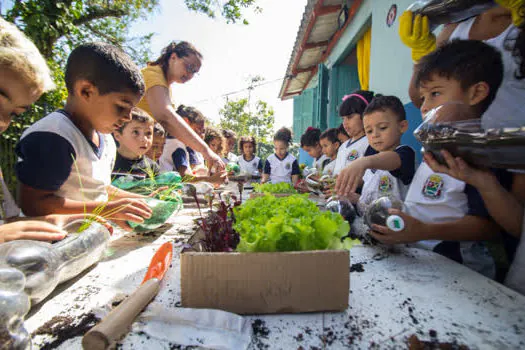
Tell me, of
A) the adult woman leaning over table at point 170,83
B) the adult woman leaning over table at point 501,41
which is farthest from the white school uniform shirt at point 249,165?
the adult woman leaning over table at point 501,41

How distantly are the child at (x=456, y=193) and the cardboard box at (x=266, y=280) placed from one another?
0.57 meters

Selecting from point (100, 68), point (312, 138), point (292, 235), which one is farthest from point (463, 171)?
point (312, 138)

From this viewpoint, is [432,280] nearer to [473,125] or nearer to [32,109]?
[473,125]

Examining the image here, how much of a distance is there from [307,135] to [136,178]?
4266 mm

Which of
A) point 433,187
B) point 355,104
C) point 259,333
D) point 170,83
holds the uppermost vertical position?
point 170,83

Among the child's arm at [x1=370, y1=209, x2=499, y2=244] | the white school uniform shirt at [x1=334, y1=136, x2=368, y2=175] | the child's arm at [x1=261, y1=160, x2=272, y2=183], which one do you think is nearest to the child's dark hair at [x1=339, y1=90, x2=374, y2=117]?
the white school uniform shirt at [x1=334, y1=136, x2=368, y2=175]

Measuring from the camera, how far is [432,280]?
974mm

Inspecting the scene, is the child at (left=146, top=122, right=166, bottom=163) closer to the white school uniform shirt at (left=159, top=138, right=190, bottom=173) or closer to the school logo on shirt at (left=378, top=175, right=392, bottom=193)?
the white school uniform shirt at (left=159, top=138, right=190, bottom=173)

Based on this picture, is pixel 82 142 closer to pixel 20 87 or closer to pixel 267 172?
pixel 20 87

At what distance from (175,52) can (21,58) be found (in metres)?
1.82

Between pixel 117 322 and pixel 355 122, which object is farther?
pixel 355 122

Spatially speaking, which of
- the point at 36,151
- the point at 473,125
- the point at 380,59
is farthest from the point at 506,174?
the point at 380,59

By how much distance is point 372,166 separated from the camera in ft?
Answer: 5.34

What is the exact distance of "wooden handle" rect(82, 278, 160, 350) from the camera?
1.90 ft
